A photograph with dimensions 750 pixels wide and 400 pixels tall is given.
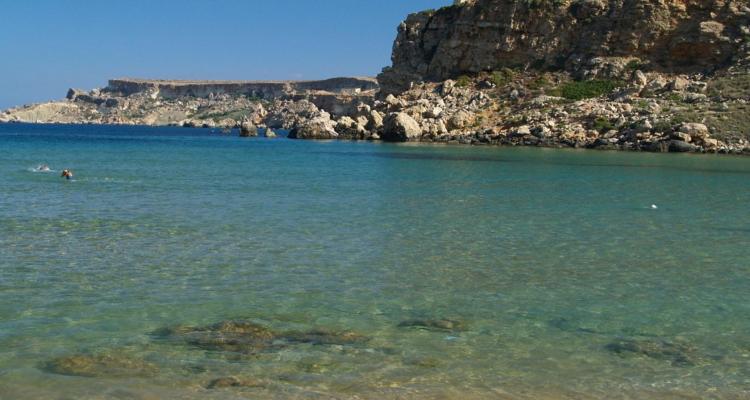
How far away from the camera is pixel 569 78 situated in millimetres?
67562

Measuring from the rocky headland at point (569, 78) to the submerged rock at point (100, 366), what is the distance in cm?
4616

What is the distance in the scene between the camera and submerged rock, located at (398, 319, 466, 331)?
8492mm

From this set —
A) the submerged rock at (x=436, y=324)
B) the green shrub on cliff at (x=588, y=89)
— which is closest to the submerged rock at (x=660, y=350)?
the submerged rock at (x=436, y=324)

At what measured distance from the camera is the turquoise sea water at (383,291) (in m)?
6.95

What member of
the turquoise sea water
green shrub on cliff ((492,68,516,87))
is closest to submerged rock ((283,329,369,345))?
the turquoise sea water

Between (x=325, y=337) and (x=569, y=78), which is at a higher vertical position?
(x=569, y=78)

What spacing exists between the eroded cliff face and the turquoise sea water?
45.2 metres

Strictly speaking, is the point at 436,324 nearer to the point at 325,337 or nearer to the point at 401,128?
the point at 325,337

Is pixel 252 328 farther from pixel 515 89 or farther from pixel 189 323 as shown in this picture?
pixel 515 89

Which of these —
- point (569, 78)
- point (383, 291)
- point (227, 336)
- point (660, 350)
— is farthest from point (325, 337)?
point (569, 78)

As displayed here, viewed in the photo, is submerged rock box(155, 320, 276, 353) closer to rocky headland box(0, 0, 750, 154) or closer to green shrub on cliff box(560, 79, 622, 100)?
rocky headland box(0, 0, 750, 154)

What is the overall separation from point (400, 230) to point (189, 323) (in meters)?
7.58

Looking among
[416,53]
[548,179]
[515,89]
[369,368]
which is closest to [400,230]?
[369,368]

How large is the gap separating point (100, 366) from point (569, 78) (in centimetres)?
6469
